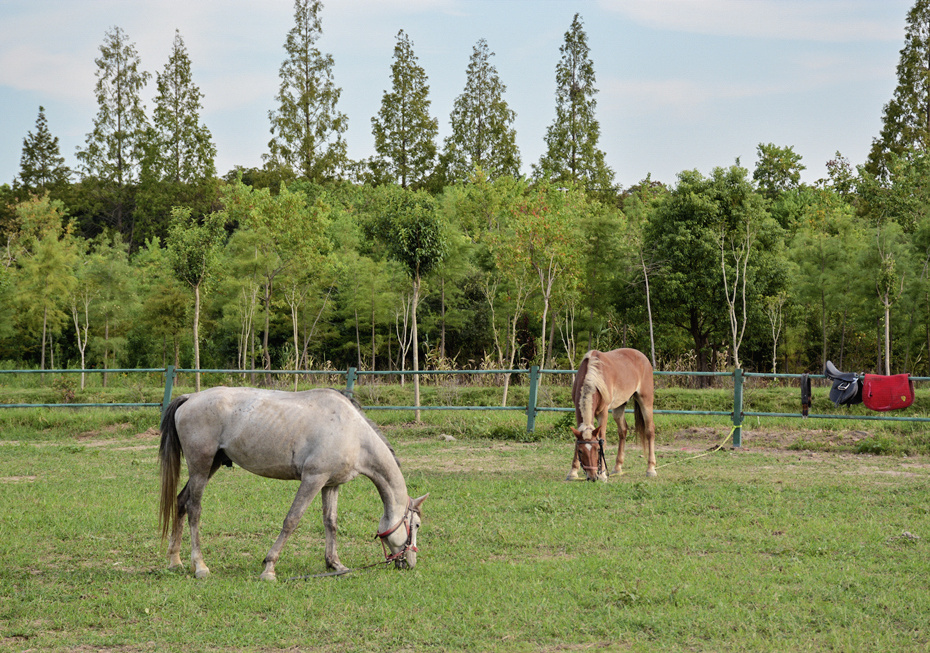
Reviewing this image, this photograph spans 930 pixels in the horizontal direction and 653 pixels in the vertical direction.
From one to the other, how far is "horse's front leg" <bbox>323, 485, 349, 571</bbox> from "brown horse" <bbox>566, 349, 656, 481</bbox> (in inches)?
154

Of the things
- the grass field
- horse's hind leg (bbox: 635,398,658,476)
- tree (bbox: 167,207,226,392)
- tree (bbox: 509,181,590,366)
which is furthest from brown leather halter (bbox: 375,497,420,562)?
tree (bbox: 509,181,590,366)

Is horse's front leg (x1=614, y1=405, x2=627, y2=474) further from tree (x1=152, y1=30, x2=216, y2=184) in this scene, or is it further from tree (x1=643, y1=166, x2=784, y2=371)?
tree (x1=152, y1=30, x2=216, y2=184)


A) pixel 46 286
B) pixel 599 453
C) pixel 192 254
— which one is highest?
pixel 192 254

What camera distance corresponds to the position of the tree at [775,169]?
34.9 m

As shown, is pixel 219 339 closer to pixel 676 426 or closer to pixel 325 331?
pixel 325 331

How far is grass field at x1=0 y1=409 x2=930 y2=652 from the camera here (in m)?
4.39

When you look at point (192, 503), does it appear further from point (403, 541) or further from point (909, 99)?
point (909, 99)

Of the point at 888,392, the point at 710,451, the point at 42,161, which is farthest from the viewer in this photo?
the point at 42,161

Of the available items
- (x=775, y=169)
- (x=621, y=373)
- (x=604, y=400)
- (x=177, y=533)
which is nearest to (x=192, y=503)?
(x=177, y=533)

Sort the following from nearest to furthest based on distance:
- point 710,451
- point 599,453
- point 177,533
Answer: point 177,533 → point 599,453 → point 710,451

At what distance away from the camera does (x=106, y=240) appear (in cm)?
3709

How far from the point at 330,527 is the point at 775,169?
33.9 meters

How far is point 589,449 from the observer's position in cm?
927

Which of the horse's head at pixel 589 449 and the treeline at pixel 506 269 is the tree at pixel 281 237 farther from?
the horse's head at pixel 589 449
